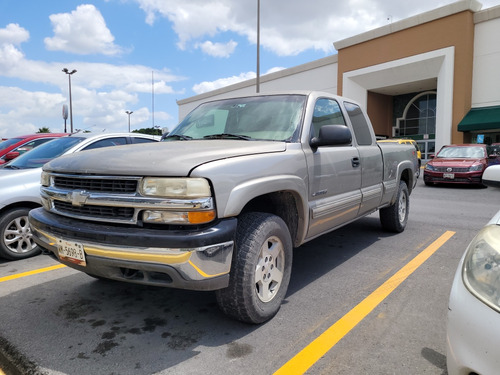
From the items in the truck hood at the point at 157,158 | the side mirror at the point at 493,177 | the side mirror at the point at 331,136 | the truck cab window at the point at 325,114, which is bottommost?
the side mirror at the point at 493,177

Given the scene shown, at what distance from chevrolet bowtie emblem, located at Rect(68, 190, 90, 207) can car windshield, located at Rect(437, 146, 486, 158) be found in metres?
14.1

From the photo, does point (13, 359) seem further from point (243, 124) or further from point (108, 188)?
point (243, 124)

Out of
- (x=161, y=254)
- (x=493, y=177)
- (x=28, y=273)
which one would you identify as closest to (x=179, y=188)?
(x=161, y=254)

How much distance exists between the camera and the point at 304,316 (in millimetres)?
3018

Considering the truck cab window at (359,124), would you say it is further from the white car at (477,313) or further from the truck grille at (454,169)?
the truck grille at (454,169)

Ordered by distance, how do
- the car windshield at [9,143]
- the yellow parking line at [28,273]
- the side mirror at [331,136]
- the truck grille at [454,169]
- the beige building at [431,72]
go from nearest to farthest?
the side mirror at [331,136]
the yellow parking line at [28,273]
the car windshield at [9,143]
the truck grille at [454,169]
the beige building at [431,72]

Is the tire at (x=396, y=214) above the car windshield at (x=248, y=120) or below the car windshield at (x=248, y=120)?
below

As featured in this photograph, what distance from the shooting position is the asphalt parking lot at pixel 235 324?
2.38 metres

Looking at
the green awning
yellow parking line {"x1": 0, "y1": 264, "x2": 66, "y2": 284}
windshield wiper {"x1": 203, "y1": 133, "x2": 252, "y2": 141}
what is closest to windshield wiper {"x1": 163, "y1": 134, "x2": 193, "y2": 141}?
windshield wiper {"x1": 203, "y1": 133, "x2": 252, "y2": 141}

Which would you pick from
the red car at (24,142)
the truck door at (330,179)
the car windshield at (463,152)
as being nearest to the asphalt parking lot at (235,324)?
the truck door at (330,179)

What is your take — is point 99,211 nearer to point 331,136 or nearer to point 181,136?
point 181,136

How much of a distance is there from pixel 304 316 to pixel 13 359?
79.7 inches

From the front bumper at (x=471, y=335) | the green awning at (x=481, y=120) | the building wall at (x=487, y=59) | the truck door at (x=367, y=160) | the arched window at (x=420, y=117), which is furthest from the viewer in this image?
the arched window at (x=420, y=117)

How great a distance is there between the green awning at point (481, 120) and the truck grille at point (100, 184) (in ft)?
82.3
